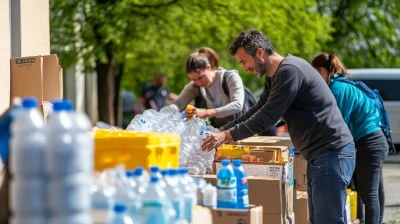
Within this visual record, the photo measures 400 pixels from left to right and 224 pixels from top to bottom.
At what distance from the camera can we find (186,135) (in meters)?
5.78

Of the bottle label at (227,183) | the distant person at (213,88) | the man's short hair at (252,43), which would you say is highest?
the man's short hair at (252,43)

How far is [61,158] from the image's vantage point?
2.93 meters

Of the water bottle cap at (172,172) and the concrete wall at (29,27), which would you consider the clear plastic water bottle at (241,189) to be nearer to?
the water bottle cap at (172,172)

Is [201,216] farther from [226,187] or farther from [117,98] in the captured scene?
[117,98]

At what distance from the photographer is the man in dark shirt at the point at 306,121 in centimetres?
503

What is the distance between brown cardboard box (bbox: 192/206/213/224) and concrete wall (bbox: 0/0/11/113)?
3.93m

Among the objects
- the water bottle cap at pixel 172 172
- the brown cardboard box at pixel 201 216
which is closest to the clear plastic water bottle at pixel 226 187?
the brown cardboard box at pixel 201 216

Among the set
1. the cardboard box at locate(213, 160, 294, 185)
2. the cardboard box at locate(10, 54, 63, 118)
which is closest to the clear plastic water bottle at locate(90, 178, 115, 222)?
the cardboard box at locate(213, 160, 294, 185)

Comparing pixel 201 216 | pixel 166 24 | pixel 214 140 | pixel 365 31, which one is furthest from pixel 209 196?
pixel 365 31

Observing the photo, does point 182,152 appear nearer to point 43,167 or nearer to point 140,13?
point 43,167

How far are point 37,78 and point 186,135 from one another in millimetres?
1225

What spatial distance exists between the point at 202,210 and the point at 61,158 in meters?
1.29

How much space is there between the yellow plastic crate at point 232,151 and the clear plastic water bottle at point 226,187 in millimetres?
1666

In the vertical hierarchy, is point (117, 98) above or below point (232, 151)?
above
